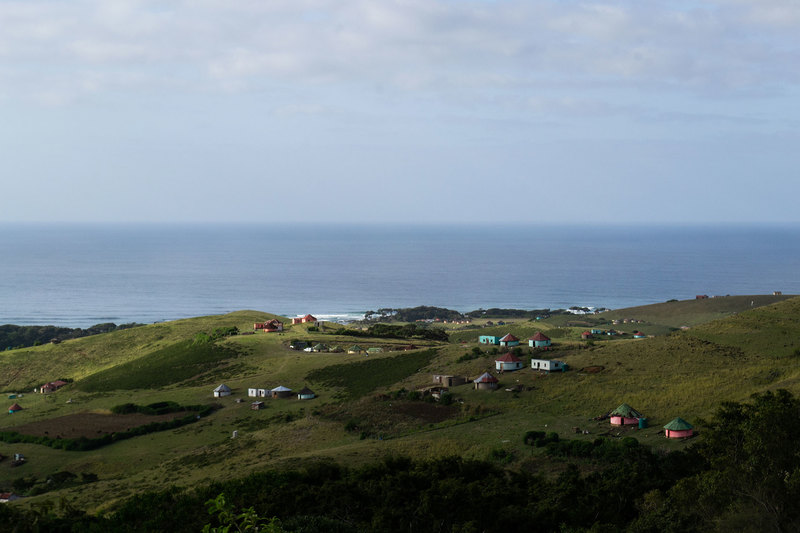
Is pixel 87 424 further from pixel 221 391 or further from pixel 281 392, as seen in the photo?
pixel 281 392

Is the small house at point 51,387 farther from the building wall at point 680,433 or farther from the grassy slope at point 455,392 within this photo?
the building wall at point 680,433

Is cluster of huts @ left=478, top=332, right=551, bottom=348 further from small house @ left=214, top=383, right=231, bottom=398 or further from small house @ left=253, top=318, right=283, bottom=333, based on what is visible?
small house @ left=253, top=318, right=283, bottom=333

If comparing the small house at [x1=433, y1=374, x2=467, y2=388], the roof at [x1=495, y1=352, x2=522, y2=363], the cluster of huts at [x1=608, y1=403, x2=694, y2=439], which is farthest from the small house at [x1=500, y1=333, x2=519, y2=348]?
the cluster of huts at [x1=608, y1=403, x2=694, y2=439]

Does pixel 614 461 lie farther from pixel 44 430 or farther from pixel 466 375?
pixel 44 430

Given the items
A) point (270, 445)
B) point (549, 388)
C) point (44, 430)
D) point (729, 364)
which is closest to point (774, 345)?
point (729, 364)

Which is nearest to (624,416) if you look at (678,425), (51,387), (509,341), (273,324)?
(678,425)
